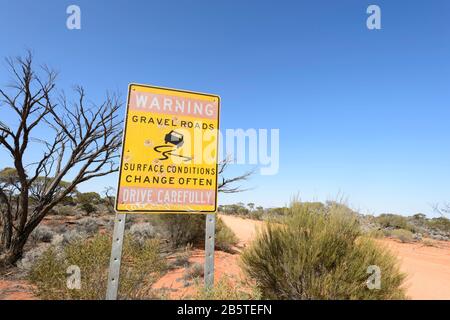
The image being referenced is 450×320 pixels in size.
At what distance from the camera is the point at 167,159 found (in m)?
3.50

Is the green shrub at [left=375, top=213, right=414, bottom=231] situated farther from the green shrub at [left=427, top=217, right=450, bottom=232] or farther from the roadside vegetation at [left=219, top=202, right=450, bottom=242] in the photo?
the green shrub at [left=427, top=217, right=450, bottom=232]

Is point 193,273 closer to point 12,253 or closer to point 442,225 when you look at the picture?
point 12,253

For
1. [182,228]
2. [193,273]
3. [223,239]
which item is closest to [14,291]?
[193,273]

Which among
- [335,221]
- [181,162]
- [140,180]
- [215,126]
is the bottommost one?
[335,221]

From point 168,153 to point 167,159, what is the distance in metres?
0.08

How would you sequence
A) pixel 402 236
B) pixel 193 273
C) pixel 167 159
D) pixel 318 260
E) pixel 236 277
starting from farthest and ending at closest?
pixel 402 236, pixel 193 273, pixel 236 277, pixel 318 260, pixel 167 159

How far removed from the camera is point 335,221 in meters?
4.04

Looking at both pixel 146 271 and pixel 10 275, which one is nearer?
pixel 146 271

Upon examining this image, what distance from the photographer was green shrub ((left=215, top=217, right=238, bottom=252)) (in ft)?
37.0

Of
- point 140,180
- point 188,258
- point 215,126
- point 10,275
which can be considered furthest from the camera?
point 188,258
